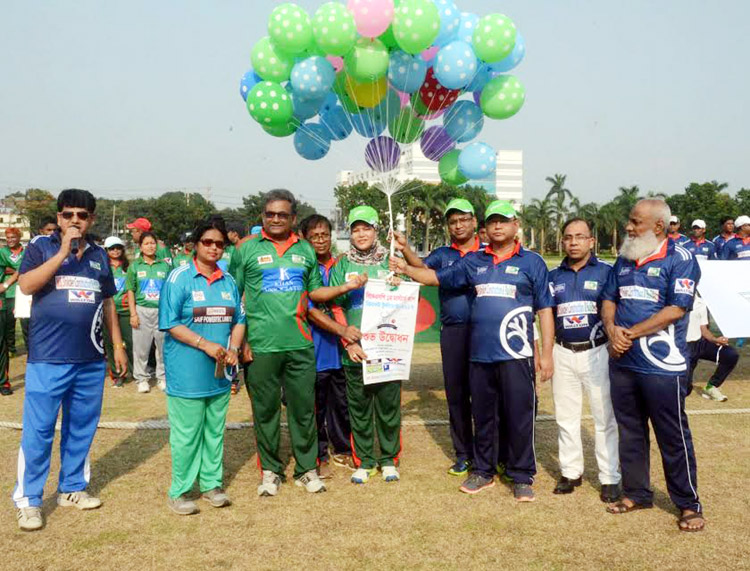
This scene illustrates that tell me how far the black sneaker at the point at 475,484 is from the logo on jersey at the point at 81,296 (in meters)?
2.96

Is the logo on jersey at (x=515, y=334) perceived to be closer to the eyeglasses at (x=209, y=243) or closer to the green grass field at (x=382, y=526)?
the green grass field at (x=382, y=526)

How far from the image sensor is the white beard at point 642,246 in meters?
3.79

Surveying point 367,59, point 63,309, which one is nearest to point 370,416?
point 63,309

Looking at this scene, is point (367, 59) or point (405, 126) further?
point (405, 126)

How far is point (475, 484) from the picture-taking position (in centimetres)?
Answer: 434

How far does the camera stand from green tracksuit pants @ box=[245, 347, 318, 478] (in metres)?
4.28

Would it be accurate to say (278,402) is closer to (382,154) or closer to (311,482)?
(311,482)

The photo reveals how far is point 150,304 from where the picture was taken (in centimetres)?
778

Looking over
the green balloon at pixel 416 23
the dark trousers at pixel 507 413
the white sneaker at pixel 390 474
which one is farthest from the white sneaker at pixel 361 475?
the green balloon at pixel 416 23

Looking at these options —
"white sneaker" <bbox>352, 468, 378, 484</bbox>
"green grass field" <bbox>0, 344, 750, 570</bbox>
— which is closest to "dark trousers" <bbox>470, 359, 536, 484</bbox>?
"green grass field" <bbox>0, 344, 750, 570</bbox>

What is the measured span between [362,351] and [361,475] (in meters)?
0.97

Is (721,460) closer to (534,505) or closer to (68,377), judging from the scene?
(534,505)

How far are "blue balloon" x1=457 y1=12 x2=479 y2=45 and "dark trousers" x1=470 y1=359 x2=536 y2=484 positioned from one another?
4.63 meters

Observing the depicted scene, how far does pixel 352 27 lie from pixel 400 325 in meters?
3.74
